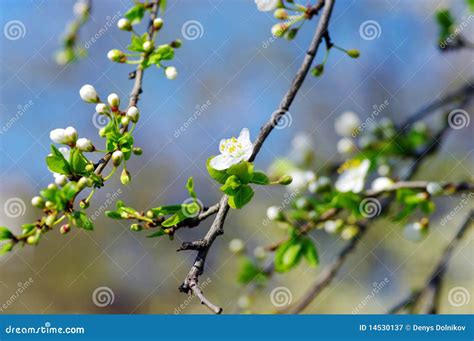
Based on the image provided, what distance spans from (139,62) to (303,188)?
83 centimetres

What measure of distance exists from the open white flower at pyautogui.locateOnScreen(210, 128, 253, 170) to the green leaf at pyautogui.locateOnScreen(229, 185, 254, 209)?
6 centimetres

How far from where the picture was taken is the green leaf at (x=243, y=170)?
118cm

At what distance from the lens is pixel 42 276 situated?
530 cm

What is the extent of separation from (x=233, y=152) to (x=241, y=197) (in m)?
0.14

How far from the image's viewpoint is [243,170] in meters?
1.18

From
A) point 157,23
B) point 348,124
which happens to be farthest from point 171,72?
point 348,124

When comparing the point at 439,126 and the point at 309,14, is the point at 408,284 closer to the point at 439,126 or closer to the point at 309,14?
the point at 439,126

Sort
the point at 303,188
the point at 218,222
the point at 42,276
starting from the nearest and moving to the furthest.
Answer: the point at 218,222, the point at 303,188, the point at 42,276

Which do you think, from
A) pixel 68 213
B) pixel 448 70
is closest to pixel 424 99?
pixel 448 70

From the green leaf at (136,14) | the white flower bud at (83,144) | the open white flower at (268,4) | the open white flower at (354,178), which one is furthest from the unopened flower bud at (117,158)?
the open white flower at (354,178)

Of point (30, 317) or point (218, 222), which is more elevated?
point (218, 222)

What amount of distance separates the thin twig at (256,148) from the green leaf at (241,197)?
15mm

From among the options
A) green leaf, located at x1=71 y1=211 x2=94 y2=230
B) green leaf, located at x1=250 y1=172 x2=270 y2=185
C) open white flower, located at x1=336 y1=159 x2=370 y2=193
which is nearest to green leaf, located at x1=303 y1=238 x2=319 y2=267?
open white flower, located at x1=336 y1=159 x2=370 y2=193

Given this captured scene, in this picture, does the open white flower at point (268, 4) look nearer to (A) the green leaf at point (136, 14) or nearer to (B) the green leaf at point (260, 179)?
(A) the green leaf at point (136, 14)
